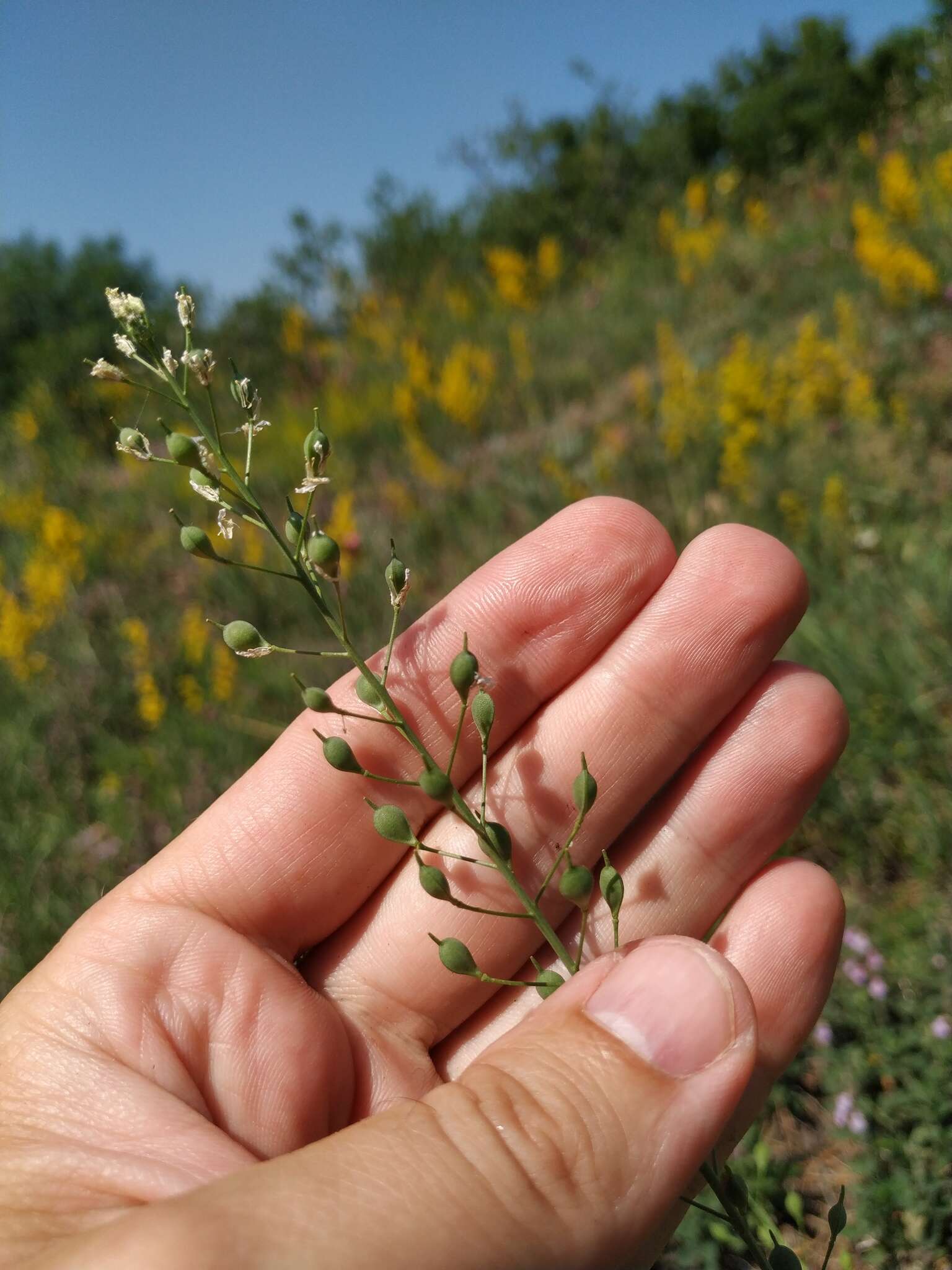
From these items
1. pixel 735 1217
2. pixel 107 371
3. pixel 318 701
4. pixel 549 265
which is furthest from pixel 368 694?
pixel 549 265

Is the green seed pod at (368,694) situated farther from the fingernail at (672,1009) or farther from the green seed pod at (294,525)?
the fingernail at (672,1009)

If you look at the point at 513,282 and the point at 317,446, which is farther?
the point at 513,282

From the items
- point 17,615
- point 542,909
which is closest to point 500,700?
point 542,909

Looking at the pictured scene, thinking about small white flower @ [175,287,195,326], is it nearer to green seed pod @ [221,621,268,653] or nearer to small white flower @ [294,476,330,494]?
→ small white flower @ [294,476,330,494]

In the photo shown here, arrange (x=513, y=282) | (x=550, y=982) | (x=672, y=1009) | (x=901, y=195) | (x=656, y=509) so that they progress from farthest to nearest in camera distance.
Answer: (x=513, y=282) < (x=901, y=195) < (x=656, y=509) < (x=550, y=982) < (x=672, y=1009)

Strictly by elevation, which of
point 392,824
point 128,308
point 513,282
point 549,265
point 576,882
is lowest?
point 576,882

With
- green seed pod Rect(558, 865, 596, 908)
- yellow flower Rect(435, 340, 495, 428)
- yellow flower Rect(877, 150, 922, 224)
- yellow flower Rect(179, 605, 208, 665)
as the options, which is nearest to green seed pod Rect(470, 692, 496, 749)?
green seed pod Rect(558, 865, 596, 908)

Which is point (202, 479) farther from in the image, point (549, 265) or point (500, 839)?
point (549, 265)
